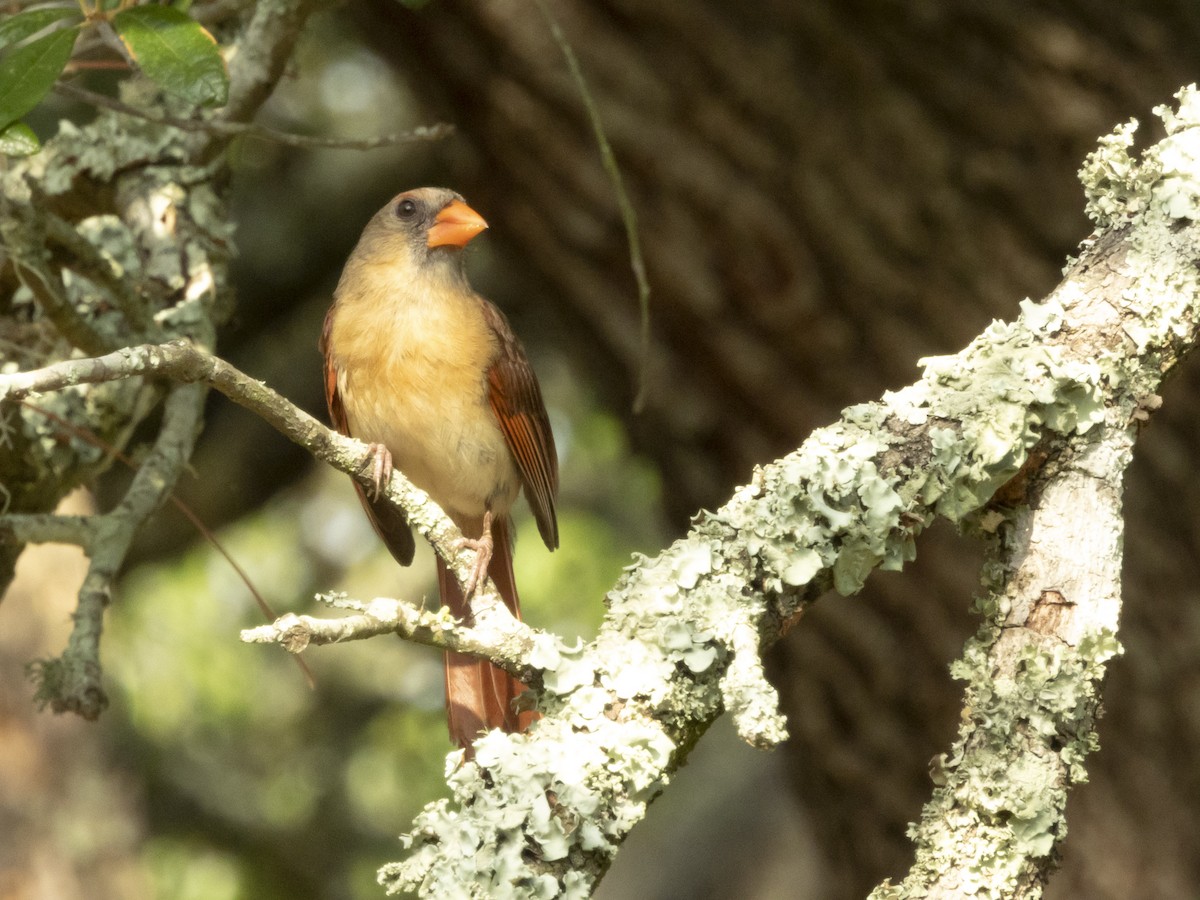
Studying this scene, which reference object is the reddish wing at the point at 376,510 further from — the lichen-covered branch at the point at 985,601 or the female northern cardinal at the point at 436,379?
the lichen-covered branch at the point at 985,601

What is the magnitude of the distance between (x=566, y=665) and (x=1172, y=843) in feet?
8.92

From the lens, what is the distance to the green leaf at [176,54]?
2248 millimetres

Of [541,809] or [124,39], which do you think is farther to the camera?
[124,39]

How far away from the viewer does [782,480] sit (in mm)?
2035

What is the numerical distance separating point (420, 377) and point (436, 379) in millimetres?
43

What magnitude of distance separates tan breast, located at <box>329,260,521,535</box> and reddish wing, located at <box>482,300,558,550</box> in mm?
29

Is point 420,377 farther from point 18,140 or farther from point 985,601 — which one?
point 985,601

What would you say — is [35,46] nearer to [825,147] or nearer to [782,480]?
[782,480]

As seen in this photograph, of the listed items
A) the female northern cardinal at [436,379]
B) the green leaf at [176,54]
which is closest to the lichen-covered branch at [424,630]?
the green leaf at [176,54]

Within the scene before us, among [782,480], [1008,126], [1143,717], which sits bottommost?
[782,480]

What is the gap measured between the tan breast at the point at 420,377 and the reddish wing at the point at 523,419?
29 mm

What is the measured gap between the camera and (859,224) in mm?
4102

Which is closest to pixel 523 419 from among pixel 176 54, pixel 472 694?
pixel 472 694

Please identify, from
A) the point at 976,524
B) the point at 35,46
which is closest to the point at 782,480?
the point at 976,524
